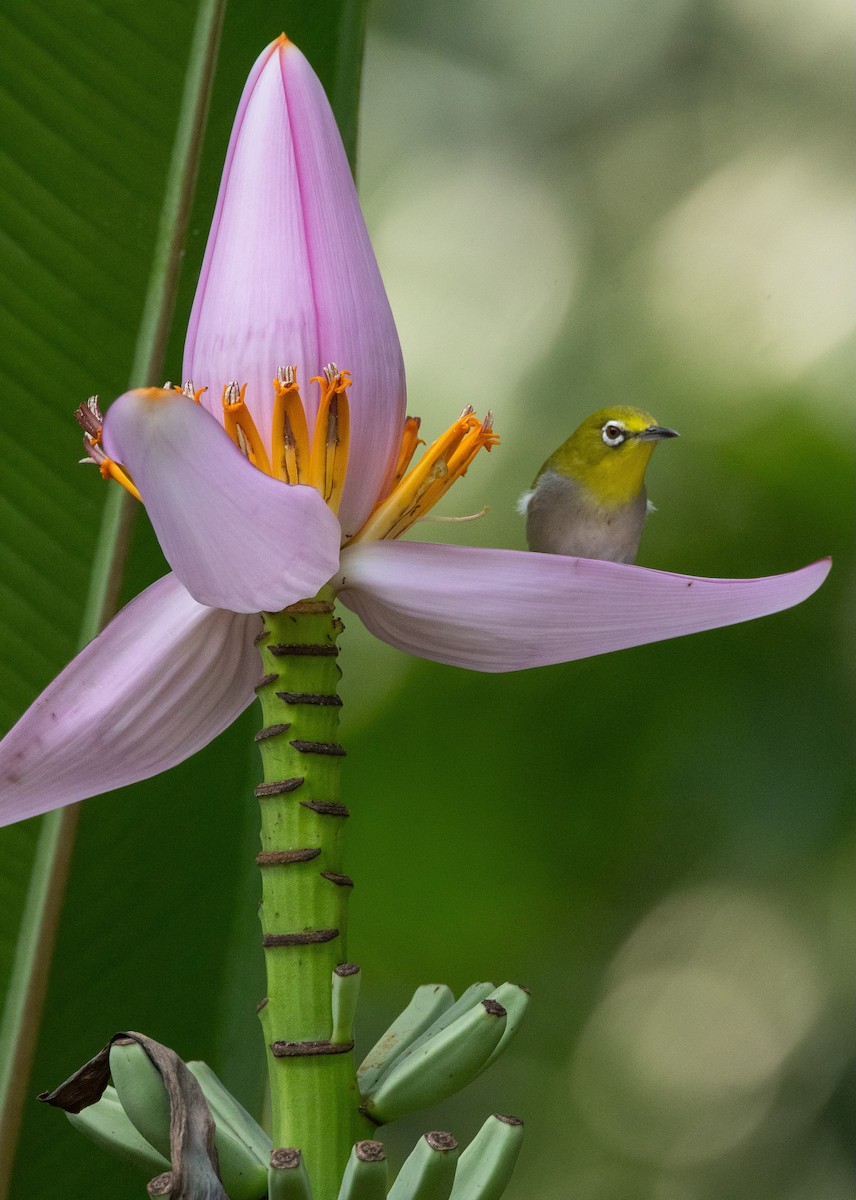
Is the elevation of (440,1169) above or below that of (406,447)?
below

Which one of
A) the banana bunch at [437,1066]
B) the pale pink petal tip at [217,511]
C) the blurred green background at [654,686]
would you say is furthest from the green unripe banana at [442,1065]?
the blurred green background at [654,686]

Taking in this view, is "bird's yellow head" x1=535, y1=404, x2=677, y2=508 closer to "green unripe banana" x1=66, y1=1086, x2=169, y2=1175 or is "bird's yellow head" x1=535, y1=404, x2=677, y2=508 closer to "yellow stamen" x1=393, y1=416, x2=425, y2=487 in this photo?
"yellow stamen" x1=393, y1=416, x2=425, y2=487

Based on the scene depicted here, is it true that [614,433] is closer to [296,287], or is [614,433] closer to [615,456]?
[615,456]

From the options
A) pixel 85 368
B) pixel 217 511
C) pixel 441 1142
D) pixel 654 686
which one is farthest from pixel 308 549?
pixel 654 686

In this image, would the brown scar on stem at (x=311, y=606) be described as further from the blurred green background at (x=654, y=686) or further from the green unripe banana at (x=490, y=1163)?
the blurred green background at (x=654, y=686)

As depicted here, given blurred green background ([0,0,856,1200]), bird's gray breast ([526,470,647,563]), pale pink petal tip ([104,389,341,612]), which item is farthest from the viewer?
blurred green background ([0,0,856,1200])

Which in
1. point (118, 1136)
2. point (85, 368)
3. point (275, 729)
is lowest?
point (118, 1136)

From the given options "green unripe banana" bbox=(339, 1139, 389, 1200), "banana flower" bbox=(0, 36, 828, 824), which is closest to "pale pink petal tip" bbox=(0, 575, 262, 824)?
"banana flower" bbox=(0, 36, 828, 824)

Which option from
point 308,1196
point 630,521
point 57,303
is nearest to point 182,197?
point 57,303
